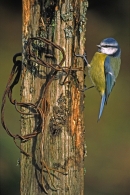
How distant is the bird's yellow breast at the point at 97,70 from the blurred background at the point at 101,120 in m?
2.16

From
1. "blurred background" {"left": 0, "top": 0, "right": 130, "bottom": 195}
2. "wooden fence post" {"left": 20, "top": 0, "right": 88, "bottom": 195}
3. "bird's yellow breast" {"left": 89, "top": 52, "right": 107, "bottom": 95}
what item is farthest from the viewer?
"blurred background" {"left": 0, "top": 0, "right": 130, "bottom": 195}

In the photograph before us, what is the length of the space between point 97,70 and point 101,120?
3.56 metres

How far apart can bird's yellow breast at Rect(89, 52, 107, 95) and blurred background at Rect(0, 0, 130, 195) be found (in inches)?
85.1

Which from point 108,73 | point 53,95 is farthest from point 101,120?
point 53,95

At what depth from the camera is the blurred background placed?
6.26 meters

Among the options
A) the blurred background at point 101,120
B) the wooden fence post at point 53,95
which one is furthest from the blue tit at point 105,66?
the blurred background at point 101,120

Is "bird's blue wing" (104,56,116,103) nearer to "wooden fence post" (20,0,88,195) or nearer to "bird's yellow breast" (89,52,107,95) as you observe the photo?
"bird's yellow breast" (89,52,107,95)

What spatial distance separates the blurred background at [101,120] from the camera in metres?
6.26

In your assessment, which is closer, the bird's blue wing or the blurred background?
the bird's blue wing

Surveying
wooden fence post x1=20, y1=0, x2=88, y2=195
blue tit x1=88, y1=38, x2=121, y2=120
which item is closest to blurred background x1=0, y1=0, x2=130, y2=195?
blue tit x1=88, y1=38, x2=121, y2=120

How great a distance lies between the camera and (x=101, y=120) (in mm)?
7422

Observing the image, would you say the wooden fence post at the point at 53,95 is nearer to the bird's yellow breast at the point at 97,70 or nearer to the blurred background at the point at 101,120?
the bird's yellow breast at the point at 97,70

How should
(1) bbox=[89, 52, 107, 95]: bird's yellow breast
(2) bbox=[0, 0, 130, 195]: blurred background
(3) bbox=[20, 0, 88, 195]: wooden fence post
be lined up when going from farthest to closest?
(2) bbox=[0, 0, 130, 195]: blurred background, (1) bbox=[89, 52, 107, 95]: bird's yellow breast, (3) bbox=[20, 0, 88, 195]: wooden fence post

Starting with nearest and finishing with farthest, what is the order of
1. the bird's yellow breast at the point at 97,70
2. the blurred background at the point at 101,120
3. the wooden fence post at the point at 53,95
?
the wooden fence post at the point at 53,95 → the bird's yellow breast at the point at 97,70 → the blurred background at the point at 101,120
